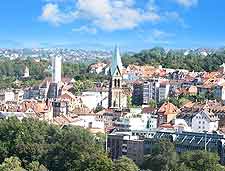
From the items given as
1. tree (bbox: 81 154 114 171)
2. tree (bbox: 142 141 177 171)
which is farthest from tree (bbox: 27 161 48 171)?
tree (bbox: 142 141 177 171)

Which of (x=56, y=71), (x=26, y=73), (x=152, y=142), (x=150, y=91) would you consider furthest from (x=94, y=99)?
(x=26, y=73)

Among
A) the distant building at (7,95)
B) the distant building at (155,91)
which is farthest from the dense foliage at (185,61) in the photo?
the distant building at (7,95)

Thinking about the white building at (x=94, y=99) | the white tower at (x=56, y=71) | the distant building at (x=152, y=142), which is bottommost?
the distant building at (x=152, y=142)

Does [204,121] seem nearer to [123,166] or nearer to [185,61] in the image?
[123,166]

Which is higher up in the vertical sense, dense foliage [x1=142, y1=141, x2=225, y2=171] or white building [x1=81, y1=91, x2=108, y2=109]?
white building [x1=81, y1=91, x2=108, y2=109]

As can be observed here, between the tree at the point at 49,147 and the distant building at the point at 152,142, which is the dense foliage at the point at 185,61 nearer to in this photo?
the distant building at the point at 152,142

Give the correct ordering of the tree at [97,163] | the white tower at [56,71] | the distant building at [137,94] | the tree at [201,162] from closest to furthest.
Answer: the tree at [201,162] → the tree at [97,163] → the distant building at [137,94] → the white tower at [56,71]

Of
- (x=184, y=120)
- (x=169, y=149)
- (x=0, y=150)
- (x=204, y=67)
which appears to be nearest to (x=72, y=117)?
(x=184, y=120)

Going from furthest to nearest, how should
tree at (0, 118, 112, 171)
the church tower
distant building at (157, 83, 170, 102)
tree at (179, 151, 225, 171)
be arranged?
1. distant building at (157, 83, 170, 102)
2. the church tower
3. tree at (0, 118, 112, 171)
4. tree at (179, 151, 225, 171)

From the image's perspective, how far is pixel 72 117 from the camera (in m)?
39.4

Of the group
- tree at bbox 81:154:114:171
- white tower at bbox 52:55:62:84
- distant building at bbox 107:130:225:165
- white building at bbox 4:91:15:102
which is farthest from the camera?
white tower at bbox 52:55:62:84

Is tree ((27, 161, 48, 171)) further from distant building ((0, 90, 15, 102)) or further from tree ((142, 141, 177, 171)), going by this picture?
distant building ((0, 90, 15, 102))

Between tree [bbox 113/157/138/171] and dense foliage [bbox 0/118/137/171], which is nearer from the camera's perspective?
tree [bbox 113/157/138/171]

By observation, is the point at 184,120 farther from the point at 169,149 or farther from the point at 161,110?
the point at 169,149
